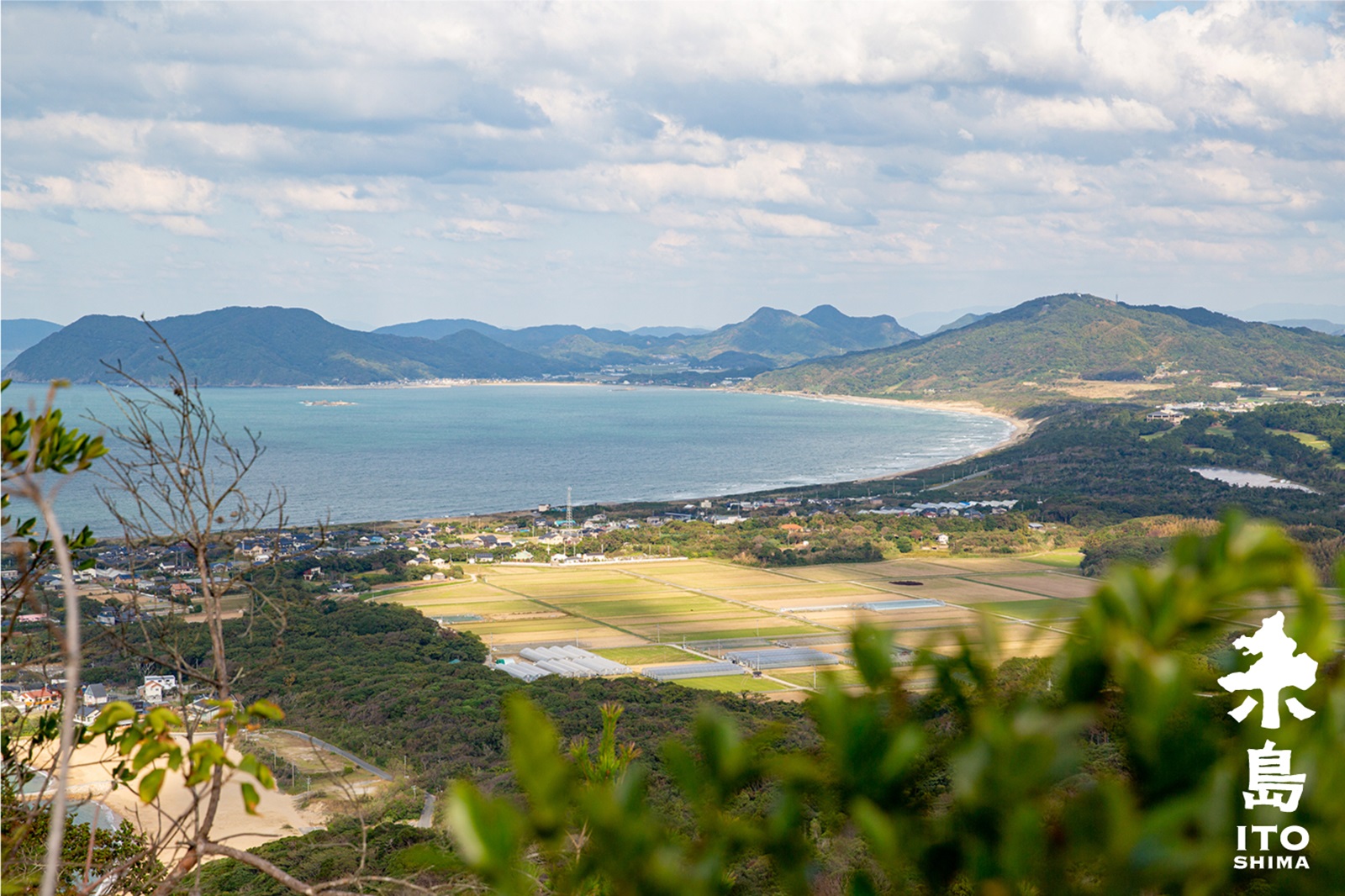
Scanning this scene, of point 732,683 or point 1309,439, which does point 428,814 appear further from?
→ point 1309,439

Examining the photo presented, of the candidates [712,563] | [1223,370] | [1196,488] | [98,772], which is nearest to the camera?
[98,772]

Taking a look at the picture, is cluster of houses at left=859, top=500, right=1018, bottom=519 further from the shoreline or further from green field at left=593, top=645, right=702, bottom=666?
green field at left=593, top=645, right=702, bottom=666

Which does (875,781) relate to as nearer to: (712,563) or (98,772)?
(98,772)

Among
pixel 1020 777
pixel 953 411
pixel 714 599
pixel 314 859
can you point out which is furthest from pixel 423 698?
pixel 953 411

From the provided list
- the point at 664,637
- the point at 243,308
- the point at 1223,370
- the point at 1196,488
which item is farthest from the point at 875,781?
the point at 243,308

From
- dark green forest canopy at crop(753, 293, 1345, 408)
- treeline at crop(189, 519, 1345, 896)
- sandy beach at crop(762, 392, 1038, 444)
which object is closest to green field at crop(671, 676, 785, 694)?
treeline at crop(189, 519, 1345, 896)

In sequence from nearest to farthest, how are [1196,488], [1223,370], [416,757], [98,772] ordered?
[416,757] → [98,772] → [1196,488] → [1223,370]
